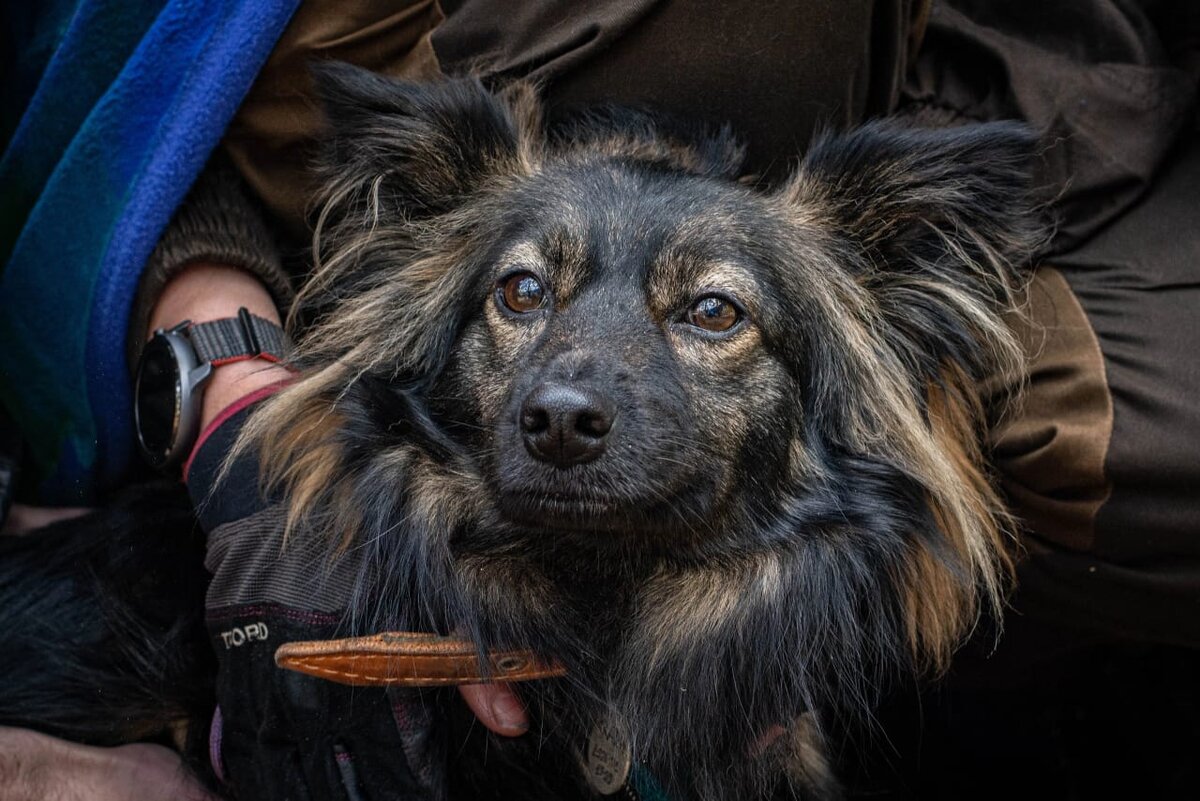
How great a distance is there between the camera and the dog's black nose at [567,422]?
2080mm

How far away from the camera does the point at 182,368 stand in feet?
8.98

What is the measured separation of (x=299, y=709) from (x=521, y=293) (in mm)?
963

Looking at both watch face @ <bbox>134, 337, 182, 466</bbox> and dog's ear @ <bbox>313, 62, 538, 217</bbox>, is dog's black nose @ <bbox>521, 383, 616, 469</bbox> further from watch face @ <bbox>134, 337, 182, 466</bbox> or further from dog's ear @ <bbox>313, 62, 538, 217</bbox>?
watch face @ <bbox>134, 337, 182, 466</bbox>

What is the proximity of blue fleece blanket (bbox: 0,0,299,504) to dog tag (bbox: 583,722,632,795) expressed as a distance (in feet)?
4.64

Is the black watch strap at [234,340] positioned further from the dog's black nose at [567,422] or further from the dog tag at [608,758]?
the dog tag at [608,758]

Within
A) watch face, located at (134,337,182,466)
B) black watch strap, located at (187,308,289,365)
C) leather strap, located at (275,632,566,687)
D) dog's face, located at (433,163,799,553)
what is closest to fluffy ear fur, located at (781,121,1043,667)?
dog's face, located at (433,163,799,553)

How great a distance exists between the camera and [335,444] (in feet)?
8.46

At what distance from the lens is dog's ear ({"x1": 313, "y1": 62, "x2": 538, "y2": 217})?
99.1 inches

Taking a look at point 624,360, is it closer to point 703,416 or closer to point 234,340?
point 703,416

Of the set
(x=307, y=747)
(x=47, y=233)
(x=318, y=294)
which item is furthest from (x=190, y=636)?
(x=47, y=233)

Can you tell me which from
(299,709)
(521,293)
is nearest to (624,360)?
(521,293)

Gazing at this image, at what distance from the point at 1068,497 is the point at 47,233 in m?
2.47

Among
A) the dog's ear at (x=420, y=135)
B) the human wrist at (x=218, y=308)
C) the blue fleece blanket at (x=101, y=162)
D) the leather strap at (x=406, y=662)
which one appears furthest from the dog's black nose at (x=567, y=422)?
the blue fleece blanket at (x=101, y=162)

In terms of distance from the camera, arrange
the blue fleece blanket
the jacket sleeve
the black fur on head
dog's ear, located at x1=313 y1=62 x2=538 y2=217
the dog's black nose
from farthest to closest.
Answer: the jacket sleeve, the blue fleece blanket, dog's ear, located at x1=313 y1=62 x2=538 y2=217, the black fur on head, the dog's black nose
